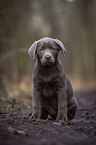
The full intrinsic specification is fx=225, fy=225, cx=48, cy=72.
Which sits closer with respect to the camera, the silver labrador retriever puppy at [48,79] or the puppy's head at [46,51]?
the puppy's head at [46,51]

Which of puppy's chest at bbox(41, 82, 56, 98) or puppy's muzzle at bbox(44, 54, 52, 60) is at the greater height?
puppy's muzzle at bbox(44, 54, 52, 60)

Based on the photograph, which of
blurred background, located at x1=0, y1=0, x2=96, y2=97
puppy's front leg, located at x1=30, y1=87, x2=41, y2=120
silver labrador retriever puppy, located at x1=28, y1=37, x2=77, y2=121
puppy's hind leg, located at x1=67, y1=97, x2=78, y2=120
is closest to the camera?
silver labrador retriever puppy, located at x1=28, y1=37, x2=77, y2=121

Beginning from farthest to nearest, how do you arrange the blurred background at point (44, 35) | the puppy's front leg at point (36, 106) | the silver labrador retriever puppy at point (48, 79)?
the blurred background at point (44, 35) < the puppy's front leg at point (36, 106) < the silver labrador retriever puppy at point (48, 79)

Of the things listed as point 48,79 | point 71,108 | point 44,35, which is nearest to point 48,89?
point 48,79

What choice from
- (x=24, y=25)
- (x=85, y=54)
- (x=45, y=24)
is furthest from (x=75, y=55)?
(x=24, y=25)

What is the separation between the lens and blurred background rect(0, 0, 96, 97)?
9688 millimetres

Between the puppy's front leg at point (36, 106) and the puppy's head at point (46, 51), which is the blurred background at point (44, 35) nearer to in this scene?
the puppy's front leg at point (36, 106)

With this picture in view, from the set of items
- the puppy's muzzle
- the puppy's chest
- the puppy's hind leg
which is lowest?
the puppy's hind leg

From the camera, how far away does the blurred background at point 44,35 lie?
381 inches

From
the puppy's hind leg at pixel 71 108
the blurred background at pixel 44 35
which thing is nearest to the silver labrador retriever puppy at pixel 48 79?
the puppy's hind leg at pixel 71 108

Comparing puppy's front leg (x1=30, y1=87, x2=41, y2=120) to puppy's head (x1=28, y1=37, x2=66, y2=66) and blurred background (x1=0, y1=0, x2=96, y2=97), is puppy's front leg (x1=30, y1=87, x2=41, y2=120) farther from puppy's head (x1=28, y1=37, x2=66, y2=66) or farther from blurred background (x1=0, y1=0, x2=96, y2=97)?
blurred background (x1=0, y1=0, x2=96, y2=97)

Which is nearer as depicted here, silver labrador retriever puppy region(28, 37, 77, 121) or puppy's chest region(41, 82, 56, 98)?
silver labrador retriever puppy region(28, 37, 77, 121)

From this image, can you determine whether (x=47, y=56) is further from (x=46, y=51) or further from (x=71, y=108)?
(x=71, y=108)

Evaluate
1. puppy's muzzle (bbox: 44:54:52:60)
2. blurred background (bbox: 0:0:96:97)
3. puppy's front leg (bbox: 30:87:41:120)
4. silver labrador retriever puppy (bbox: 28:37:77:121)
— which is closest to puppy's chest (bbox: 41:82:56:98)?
silver labrador retriever puppy (bbox: 28:37:77:121)
